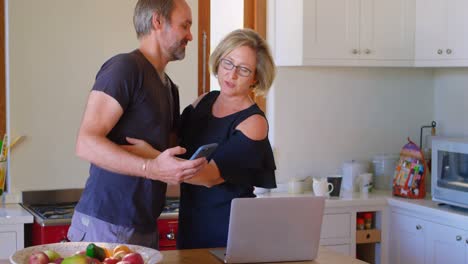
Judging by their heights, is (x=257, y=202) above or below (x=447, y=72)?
below

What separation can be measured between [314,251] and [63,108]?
A: 2031 mm

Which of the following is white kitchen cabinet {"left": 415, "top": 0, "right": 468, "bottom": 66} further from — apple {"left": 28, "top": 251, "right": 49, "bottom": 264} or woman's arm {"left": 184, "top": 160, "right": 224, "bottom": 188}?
apple {"left": 28, "top": 251, "right": 49, "bottom": 264}

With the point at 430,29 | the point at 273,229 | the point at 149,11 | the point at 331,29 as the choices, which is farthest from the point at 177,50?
the point at 430,29

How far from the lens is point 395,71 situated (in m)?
4.95

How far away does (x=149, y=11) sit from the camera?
8.72ft

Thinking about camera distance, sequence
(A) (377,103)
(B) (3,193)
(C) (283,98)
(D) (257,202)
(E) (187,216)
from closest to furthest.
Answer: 1. (D) (257,202)
2. (E) (187,216)
3. (B) (3,193)
4. (C) (283,98)
5. (A) (377,103)

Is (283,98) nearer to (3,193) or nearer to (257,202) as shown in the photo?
(3,193)

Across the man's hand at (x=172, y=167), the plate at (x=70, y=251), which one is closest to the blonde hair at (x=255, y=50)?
the man's hand at (x=172, y=167)

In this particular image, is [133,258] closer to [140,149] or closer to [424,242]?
[140,149]

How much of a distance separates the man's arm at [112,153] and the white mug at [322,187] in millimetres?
2121

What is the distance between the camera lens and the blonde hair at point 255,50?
275 centimetres

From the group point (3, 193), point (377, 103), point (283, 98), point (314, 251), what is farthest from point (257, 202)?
point (377, 103)

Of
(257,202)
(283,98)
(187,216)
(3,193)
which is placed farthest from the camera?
(283,98)

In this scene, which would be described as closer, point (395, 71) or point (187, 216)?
point (187, 216)
